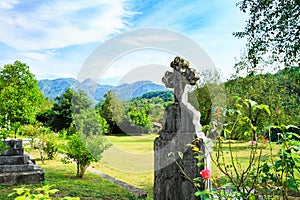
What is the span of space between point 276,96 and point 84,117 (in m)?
10.5

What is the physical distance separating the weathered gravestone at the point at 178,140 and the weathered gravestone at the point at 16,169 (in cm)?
404

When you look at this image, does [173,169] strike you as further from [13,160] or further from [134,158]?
[13,160]

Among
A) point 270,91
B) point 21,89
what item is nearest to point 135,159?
point 270,91

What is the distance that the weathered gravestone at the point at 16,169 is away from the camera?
6.79m

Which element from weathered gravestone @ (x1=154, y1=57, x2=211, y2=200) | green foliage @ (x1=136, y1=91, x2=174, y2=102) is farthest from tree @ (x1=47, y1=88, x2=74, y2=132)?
weathered gravestone @ (x1=154, y1=57, x2=211, y2=200)

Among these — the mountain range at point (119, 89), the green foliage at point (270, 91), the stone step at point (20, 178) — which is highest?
the green foliage at point (270, 91)

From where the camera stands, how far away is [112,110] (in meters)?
6.86

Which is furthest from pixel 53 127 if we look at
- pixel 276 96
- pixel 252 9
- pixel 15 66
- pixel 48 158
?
pixel 252 9

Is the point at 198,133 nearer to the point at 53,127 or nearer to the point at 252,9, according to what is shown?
the point at 252,9

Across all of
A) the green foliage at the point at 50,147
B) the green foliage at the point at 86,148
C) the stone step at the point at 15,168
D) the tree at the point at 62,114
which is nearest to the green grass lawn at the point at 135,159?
the green foliage at the point at 86,148

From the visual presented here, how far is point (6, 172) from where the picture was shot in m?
6.90

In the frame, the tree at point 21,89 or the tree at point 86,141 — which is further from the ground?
the tree at point 21,89

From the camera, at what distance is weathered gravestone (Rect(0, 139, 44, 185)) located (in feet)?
22.3

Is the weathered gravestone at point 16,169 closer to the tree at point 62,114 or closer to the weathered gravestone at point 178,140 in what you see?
the weathered gravestone at point 178,140
